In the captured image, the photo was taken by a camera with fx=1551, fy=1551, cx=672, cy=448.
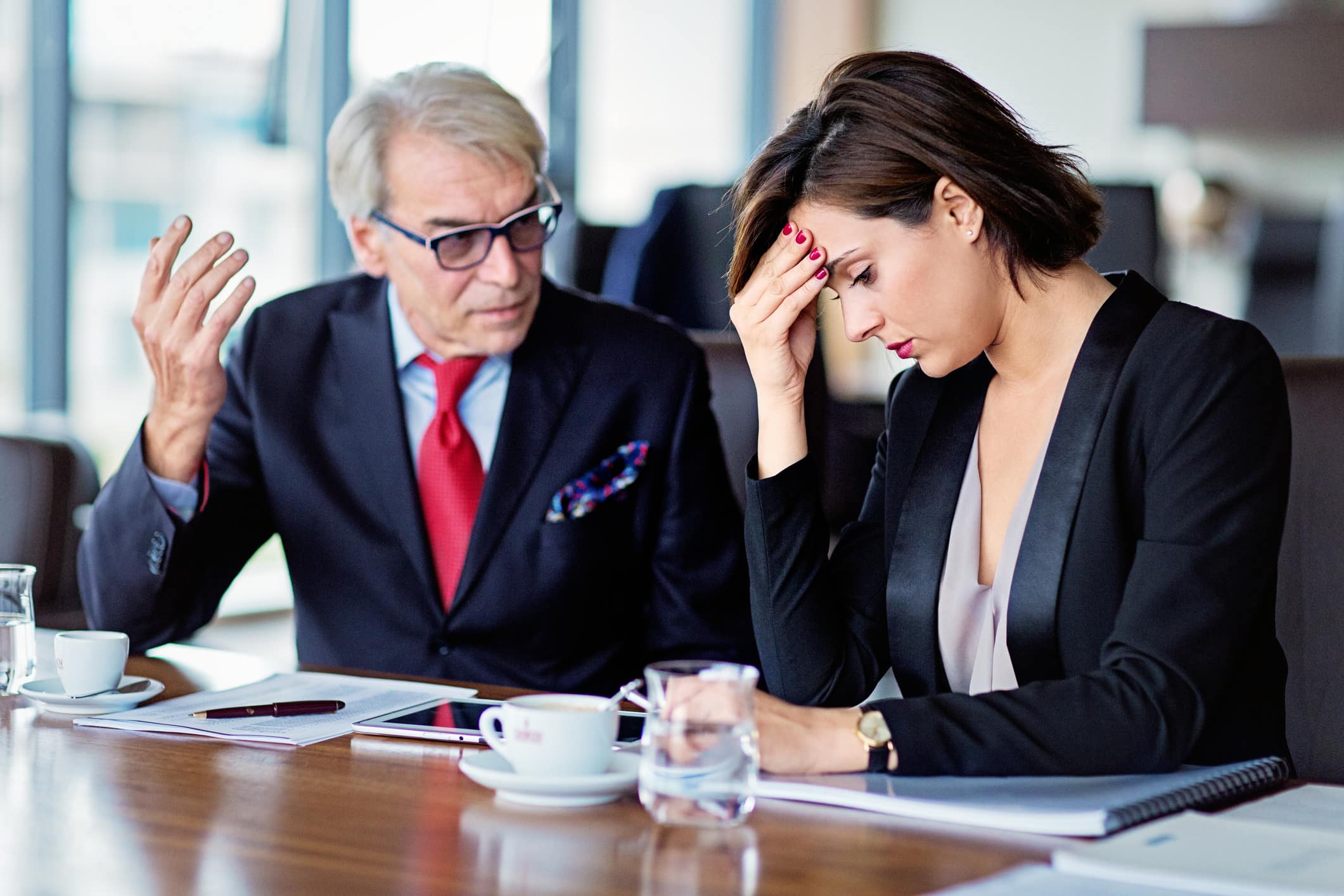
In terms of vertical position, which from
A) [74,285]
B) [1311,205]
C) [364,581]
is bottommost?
[364,581]

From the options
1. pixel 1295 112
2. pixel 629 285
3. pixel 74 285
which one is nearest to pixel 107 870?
pixel 629 285

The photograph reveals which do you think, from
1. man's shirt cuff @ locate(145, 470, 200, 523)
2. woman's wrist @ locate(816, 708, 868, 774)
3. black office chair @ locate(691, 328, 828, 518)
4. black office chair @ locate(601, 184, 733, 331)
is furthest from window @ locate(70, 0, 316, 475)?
woman's wrist @ locate(816, 708, 868, 774)

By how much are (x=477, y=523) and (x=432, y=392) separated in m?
0.24

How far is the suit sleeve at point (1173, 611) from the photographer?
115 centimetres

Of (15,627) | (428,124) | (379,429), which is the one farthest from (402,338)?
(15,627)

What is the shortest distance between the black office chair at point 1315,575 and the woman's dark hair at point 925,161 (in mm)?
275

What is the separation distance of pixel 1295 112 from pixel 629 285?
337 centimetres

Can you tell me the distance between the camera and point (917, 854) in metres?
0.95

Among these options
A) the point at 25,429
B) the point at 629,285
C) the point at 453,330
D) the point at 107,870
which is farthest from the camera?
the point at 629,285

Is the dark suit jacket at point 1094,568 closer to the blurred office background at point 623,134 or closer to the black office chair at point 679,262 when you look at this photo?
the blurred office background at point 623,134

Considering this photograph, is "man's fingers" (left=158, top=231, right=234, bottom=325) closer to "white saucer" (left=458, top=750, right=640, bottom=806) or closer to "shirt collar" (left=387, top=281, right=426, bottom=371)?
"shirt collar" (left=387, top=281, right=426, bottom=371)

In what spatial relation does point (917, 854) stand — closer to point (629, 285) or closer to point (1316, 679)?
point (1316, 679)

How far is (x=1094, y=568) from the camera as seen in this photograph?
55.2 inches

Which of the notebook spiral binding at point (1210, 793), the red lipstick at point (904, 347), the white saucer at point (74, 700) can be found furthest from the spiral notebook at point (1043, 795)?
the white saucer at point (74, 700)
